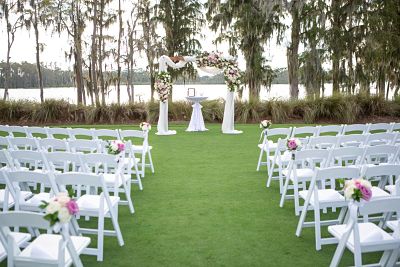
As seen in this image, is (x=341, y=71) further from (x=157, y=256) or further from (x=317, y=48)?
(x=157, y=256)

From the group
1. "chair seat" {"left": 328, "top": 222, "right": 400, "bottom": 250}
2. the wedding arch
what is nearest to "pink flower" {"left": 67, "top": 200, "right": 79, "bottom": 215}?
"chair seat" {"left": 328, "top": 222, "right": 400, "bottom": 250}

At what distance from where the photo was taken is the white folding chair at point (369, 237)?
250 centimetres

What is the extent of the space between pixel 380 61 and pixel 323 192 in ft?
55.9

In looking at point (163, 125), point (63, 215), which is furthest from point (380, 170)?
point (163, 125)

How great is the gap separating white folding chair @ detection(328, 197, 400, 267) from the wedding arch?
918 cm

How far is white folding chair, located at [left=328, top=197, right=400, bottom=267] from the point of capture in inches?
98.5

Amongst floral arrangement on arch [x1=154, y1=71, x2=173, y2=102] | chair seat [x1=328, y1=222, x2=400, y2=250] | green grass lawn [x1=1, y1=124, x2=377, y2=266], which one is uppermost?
floral arrangement on arch [x1=154, y1=71, x2=173, y2=102]

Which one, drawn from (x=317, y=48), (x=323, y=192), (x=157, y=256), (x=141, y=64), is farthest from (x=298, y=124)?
(x=141, y=64)

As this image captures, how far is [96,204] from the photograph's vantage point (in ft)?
12.2

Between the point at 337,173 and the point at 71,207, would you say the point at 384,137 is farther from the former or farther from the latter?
the point at 71,207

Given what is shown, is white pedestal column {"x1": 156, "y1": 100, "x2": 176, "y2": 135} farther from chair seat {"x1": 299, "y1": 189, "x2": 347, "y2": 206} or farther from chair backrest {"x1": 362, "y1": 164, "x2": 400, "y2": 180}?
chair backrest {"x1": 362, "y1": 164, "x2": 400, "y2": 180}

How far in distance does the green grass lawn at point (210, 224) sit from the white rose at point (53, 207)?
128 centimetres

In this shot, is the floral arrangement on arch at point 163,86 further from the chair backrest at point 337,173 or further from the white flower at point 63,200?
the white flower at point 63,200

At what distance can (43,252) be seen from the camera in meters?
2.59
